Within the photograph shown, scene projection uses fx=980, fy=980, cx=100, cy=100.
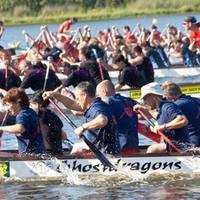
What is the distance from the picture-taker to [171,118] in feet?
45.5

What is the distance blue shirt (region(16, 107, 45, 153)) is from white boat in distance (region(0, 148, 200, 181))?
15 centimetres

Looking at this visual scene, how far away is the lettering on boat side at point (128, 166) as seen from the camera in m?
13.9

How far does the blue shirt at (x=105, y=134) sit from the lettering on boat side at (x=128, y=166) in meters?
0.25

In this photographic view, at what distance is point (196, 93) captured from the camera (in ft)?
74.6

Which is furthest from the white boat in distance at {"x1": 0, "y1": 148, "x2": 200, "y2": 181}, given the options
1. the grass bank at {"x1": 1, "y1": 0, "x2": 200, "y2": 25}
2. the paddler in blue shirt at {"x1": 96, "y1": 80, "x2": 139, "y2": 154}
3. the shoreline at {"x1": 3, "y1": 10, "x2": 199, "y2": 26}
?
the shoreline at {"x1": 3, "y1": 10, "x2": 199, "y2": 26}

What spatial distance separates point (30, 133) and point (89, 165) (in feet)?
3.34

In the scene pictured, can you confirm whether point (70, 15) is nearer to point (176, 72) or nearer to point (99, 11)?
point (99, 11)

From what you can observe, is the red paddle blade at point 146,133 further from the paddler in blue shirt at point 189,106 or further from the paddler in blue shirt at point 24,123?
the paddler in blue shirt at point 24,123

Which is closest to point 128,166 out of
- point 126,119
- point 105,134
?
point 105,134

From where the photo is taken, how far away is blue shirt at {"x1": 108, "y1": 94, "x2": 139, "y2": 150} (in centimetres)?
1424

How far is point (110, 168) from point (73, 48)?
679 inches

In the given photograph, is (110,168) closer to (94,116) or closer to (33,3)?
(94,116)

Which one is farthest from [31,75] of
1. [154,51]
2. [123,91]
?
[154,51]

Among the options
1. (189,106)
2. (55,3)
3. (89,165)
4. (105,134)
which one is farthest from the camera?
(55,3)
